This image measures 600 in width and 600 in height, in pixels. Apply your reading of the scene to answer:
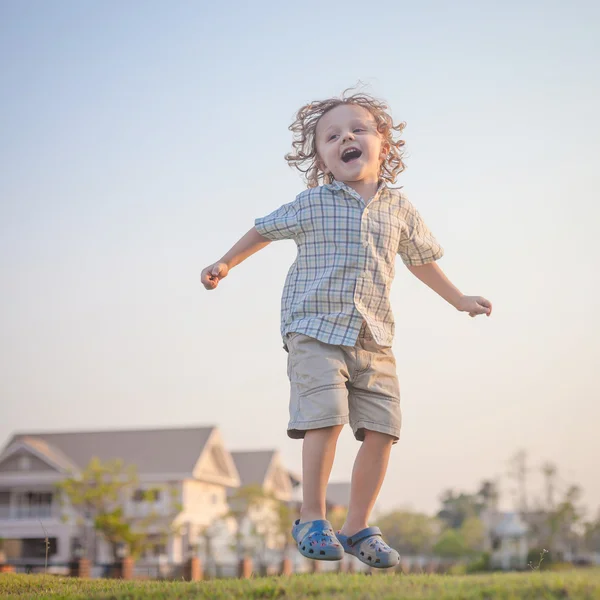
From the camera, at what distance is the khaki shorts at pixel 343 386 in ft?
13.0

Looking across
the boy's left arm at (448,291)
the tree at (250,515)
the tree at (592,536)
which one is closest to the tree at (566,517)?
the tree at (592,536)

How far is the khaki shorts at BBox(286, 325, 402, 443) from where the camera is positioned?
3975 mm

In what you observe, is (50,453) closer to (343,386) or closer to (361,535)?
(361,535)

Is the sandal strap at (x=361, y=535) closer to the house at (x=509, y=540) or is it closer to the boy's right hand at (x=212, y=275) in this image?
the boy's right hand at (x=212, y=275)

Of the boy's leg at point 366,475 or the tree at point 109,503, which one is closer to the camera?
the boy's leg at point 366,475

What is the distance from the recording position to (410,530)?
53.7 metres

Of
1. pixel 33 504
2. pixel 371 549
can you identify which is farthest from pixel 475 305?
pixel 33 504

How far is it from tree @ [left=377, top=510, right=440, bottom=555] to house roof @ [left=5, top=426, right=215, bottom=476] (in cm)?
1890

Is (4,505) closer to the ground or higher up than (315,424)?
closer to the ground

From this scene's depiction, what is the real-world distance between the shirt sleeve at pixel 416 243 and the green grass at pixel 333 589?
1637 mm

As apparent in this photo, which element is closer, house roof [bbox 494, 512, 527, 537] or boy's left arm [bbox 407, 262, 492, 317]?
boy's left arm [bbox 407, 262, 492, 317]

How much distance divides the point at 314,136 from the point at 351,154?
366mm

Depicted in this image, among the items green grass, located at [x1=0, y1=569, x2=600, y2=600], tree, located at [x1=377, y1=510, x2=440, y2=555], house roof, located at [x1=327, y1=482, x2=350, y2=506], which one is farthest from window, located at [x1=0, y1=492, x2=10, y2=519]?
green grass, located at [x1=0, y1=569, x2=600, y2=600]

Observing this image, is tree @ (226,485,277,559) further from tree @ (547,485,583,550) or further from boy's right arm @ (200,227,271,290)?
boy's right arm @ (200,227,271,290)
